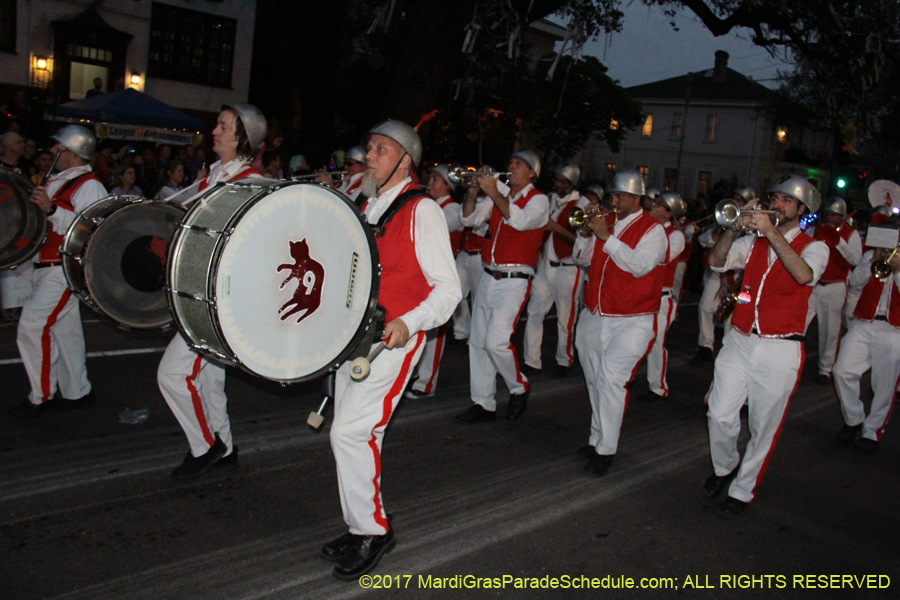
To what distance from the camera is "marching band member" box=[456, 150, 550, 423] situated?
21.1 ft

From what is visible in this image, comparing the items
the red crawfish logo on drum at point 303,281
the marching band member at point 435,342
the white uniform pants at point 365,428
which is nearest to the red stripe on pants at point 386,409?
the white uniform pants at point 365,428

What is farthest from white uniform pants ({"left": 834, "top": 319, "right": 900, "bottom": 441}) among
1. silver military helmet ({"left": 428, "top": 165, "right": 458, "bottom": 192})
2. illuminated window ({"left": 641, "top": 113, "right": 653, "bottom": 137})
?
illuminated window ({"left": 641, "top": 113, "right": 653, "bottom": 137})

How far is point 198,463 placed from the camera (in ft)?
15.4

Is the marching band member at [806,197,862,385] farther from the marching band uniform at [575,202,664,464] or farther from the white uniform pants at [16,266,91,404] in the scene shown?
the white uniform pants at [16,266,91,404]

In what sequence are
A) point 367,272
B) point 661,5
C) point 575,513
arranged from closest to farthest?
point 367,272, point 575,513, point 661,5

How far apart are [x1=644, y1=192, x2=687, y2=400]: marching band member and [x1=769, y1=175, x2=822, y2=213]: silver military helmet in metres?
2.32

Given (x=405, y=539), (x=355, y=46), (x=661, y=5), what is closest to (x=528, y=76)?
(x=355, y=46)

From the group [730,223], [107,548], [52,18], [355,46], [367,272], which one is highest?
[355,46]

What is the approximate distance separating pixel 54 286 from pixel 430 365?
3.07m

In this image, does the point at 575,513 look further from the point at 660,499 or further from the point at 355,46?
the point at 355,46

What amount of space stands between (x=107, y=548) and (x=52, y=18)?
61.7ft

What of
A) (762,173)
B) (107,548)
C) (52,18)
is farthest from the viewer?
(762,173)

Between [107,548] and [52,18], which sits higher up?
[52,18]

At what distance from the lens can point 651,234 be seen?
543 centimetres
